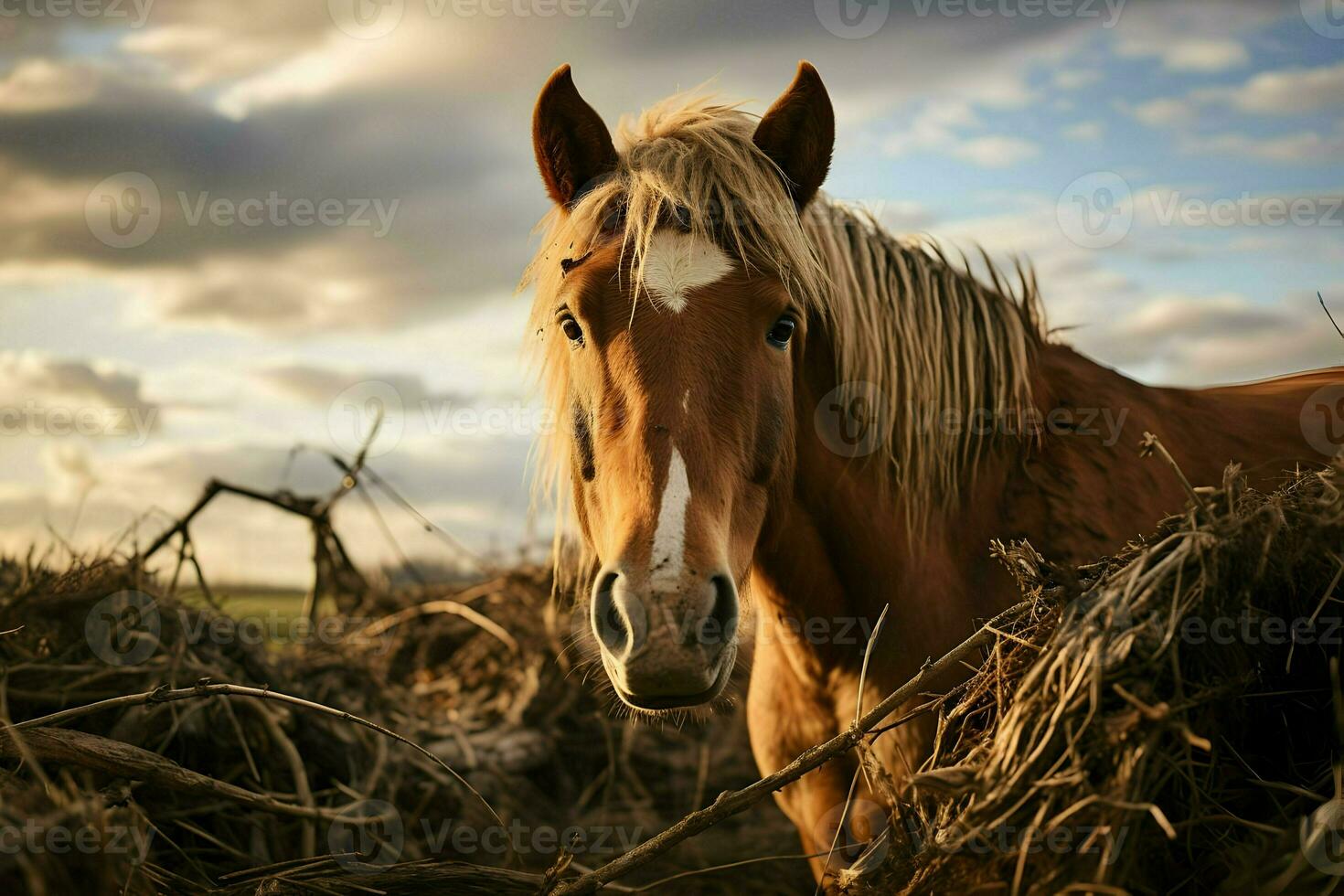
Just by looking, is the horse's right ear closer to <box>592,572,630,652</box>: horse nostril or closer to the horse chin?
<box>592,572,630,652</box>: horse nostril

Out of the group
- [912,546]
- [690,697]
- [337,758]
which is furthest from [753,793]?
[337,758]

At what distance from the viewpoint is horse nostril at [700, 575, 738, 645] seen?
195 centimetres

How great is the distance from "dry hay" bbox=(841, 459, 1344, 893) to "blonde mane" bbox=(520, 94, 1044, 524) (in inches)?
43.3

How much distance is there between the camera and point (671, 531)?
199cm

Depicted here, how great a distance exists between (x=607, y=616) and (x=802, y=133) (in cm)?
169

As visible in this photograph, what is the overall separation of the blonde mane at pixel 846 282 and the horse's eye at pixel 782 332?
0.13 meters

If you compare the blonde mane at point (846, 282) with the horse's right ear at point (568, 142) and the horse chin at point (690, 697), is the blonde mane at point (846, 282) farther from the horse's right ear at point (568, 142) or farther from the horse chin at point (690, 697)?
the horse chin at point (690, 697)

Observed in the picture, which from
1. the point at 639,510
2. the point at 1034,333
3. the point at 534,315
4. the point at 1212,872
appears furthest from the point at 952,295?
the point at 1212,872

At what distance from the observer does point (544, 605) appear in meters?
5.93

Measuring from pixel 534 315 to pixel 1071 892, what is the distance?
2174 millimetres

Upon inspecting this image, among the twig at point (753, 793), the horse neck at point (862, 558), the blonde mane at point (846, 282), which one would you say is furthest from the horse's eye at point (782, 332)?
the twig at point (753, 793)

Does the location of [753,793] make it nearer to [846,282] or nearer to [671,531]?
[671,531]

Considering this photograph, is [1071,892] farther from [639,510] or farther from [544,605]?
[544,605]

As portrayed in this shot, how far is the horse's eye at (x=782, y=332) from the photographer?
253 cm
